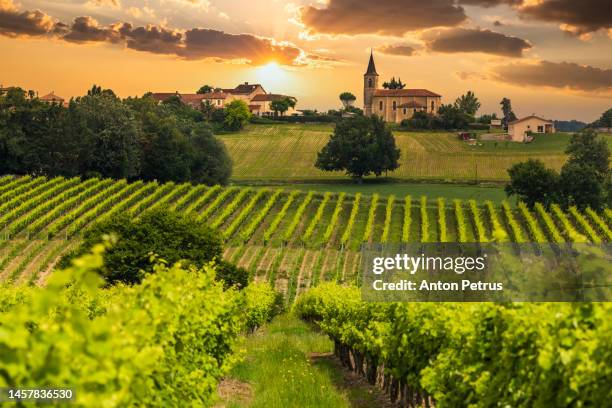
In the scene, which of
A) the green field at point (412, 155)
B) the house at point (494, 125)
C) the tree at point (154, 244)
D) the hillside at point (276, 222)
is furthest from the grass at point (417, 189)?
the house at point (494, 125)

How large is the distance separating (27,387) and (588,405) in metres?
5.01

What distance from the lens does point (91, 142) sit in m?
76.2

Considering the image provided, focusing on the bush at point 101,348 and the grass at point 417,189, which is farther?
the grass at point 417,189

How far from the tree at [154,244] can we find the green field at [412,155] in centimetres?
6496

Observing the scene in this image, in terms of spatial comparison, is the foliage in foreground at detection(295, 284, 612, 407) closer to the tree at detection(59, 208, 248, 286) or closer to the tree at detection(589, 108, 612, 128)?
the tree at detection(59, 208, 248, 286)

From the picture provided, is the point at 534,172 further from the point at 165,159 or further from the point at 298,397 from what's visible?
the point at 298,397

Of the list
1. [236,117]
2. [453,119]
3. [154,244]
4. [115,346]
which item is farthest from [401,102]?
[115,346]

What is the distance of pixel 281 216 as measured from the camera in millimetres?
58469

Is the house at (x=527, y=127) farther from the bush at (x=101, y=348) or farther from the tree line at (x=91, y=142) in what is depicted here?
the bush at (x=101, y=348)

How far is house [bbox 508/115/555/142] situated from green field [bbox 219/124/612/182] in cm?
328

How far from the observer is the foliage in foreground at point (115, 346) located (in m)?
4.74

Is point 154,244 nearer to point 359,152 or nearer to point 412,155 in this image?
point 359,152

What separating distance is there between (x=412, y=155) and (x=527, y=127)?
3180 centimetres

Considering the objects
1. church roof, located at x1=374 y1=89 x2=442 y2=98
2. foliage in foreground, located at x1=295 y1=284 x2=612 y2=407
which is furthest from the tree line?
church roof, located at x1=374 y1=89 x2=442 y2=98
